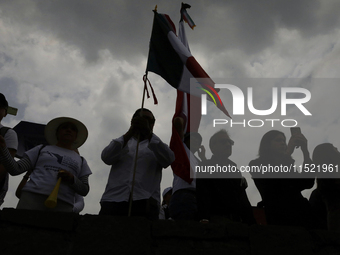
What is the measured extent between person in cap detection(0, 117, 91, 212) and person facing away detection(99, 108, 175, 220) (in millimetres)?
298

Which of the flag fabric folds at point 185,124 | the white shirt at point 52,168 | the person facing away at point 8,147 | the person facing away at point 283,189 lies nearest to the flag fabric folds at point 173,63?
the flag fabric folds at point 185,124

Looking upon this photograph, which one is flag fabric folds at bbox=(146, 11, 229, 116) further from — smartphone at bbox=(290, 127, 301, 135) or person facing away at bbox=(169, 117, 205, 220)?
smartphone at bbox=(290, 127, 301, 135)

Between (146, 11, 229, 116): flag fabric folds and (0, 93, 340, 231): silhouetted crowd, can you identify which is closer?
(0, 93, 340, 231): silhouetted crowd

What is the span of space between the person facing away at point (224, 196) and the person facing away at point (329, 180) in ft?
2.41

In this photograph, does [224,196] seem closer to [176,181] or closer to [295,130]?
[176,181]

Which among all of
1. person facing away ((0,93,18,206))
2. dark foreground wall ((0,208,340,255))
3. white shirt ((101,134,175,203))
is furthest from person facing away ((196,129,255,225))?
person facing away ((0,93,18,206))

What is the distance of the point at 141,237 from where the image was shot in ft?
8.40

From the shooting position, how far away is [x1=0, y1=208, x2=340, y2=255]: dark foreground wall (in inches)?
96.7

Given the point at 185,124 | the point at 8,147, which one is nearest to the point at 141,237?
the point at 8,147

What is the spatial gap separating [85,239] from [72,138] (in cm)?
149

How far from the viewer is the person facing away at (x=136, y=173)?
3275 millimetres

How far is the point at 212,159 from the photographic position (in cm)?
379

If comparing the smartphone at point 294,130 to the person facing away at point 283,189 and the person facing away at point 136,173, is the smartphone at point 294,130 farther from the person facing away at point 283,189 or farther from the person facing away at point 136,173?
the person facing away at point 136,173

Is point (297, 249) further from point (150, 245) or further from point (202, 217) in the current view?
point (150, 245)
